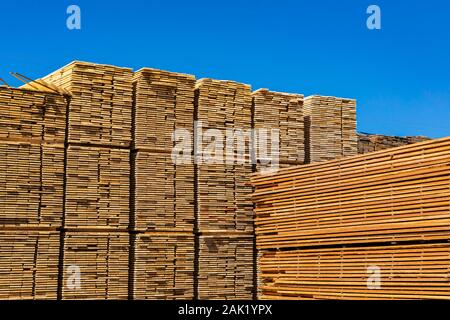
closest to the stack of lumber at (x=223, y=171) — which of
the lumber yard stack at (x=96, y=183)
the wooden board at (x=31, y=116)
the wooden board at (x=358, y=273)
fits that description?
the wooden board at (x=358, y=273)

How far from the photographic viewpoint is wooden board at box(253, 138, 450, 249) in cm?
1048

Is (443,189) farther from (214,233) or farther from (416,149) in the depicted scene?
(214,233)

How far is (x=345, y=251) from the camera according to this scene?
11883 millimetres

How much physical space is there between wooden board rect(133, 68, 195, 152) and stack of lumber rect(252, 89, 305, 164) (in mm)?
1419

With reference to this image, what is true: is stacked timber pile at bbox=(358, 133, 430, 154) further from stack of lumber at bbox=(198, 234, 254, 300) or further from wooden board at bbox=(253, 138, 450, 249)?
stack of lumber at bbox=(198, 234, 254, 300)

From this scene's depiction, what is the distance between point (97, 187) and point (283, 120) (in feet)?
13.0

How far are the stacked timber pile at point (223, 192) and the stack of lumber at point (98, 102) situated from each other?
55.4 inches

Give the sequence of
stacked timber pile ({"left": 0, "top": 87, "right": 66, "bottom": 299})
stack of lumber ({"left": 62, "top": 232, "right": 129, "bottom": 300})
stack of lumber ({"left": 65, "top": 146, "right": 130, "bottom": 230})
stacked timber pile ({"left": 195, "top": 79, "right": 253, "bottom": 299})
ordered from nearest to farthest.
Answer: stacked timber pile ({"left": 0, "top": 87, "right": 66, "bottom": 299}), stack of lumber ({"left": 62, "top": 232, "right": 129, "bottom": 300}), stack of lumber ({"left": 65, "top": 146, "right": 130, "bottom": 230}), stacked timber pile ({"left": 195, "top": 79, "right": 253, "bottom": 299})

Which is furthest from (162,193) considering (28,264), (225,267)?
(28,264)

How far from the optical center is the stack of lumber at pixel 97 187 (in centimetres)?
1263

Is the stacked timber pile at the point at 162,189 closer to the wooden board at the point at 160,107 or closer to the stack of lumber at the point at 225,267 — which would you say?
the wooden board at the point at 160,107

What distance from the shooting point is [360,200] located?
1158 cm

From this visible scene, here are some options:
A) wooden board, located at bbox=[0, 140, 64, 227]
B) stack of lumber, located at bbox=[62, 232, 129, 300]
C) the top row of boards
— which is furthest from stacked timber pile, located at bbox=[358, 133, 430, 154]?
wooden board, located at bbox=[0, 140, 64, 227]

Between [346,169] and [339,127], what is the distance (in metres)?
3.46
